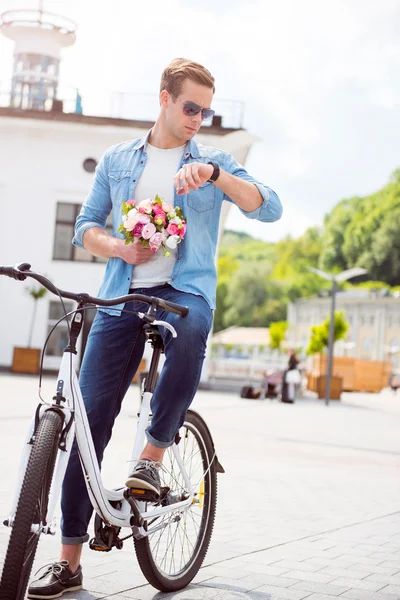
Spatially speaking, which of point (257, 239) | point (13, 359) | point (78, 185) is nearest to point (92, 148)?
point (78, 185)

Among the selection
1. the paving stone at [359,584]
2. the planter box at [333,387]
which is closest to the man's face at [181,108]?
the paving stone at [359,584]

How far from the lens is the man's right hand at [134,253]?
13.0 feet

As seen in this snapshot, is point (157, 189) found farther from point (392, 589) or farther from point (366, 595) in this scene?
point (392, 589)

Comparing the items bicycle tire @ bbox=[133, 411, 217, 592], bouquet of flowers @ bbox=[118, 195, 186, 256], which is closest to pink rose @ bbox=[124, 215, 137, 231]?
bouquet of flowers @ bbox=[118, 195, 186, 256]

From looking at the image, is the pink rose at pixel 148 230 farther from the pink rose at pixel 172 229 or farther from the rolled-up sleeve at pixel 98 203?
the rolled-up sleeve at pixel 98 203

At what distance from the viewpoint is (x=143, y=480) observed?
12.7 ft

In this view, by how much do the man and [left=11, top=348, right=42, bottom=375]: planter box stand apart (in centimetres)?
2974

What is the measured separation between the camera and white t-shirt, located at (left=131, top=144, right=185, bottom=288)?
13.5 feet

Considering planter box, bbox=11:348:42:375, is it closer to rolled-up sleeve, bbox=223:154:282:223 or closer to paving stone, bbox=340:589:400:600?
paving stone, bbox=340:589:400:600

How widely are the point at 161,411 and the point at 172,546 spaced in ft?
2.36

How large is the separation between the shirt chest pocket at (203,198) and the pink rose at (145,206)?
0.77 ft

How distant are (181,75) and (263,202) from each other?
570mm

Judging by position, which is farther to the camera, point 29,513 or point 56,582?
point 56,582

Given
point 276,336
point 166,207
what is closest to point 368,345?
point 276,336
